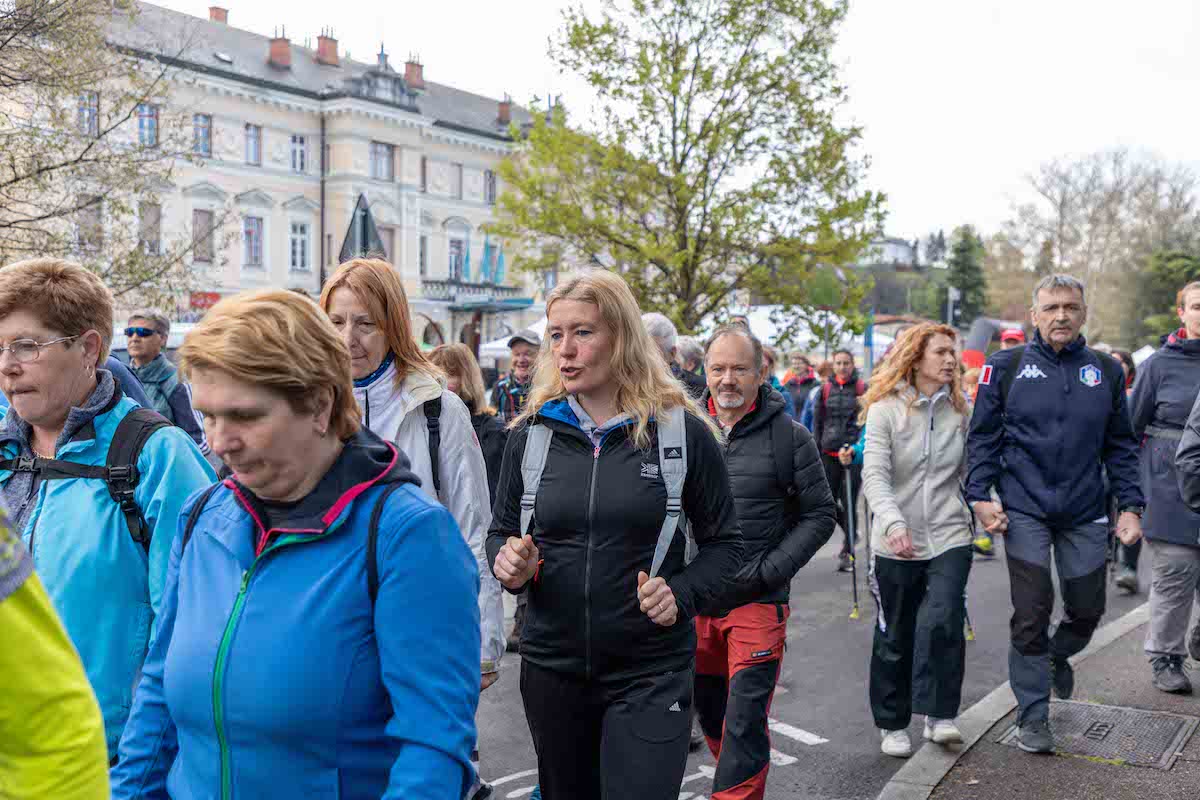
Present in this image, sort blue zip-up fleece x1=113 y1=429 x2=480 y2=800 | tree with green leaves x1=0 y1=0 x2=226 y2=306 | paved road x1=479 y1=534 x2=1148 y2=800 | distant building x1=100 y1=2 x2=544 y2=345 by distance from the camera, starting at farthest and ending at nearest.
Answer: distant building x1=100 y1=2 x2=544 y2=345 → tree with green leaves x1=0 y1=0 x2=226 y2=306 → paved road x1=479 y1=534 x2=1148 y2=800 → blue zip-up fleece x1=113 y1=429 x2=480 y2=800

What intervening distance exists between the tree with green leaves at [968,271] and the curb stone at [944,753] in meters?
75.9

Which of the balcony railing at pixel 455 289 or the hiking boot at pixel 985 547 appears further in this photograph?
the balcony railing at pixel 455 289

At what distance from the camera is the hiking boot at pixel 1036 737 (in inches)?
213

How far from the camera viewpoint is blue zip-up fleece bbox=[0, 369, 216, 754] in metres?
2.66

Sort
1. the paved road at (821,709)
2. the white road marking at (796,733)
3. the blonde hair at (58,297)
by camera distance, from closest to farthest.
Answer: the blonde hair at (58,297) → the paved road at (821,709) → the white road marking at (796,733)

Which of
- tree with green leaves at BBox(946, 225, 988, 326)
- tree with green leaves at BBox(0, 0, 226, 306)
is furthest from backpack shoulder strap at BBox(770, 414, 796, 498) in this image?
tree with green leaves at BBox(946, 225, 988, 326)

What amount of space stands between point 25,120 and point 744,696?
9751 mm

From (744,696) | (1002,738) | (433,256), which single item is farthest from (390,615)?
(433,256)

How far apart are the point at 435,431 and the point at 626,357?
2.43 feet

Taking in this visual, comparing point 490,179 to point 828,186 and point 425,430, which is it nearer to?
point 828,186

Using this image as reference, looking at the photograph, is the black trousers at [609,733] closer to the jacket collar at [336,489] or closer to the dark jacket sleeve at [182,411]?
the jacket collar at [336,489]

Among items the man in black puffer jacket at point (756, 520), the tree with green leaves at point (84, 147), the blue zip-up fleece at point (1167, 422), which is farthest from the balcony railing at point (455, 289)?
the man in black puffer jacket at point (756, 520)

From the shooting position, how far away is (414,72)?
54.2m

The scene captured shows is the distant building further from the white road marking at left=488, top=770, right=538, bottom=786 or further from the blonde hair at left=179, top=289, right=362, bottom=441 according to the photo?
the blonde hair at left=179, top=289, right=362, bottom=441
